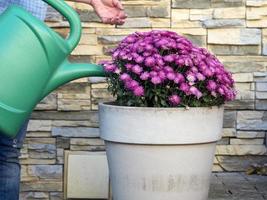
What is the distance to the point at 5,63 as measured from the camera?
184cm

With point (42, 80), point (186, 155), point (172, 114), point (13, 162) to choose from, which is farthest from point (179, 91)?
point (13, 162)

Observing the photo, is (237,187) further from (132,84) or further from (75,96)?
(132,84)

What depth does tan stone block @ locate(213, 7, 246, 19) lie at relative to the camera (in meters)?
3.05

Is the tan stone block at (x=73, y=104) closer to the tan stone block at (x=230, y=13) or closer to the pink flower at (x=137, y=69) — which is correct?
the tan stone block at (x=230, y=13)

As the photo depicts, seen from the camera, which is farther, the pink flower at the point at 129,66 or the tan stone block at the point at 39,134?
the tan stone block at the point at 39,134

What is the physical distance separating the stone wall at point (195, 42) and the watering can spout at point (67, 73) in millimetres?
943

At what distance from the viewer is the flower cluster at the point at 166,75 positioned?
2.08 metres

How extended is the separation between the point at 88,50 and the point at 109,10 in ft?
3.03

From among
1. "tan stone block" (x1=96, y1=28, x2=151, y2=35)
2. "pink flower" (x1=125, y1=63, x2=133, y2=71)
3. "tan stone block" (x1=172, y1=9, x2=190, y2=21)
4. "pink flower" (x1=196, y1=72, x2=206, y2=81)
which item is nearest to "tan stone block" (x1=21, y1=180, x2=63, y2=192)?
"tan stone block" (x1=96, y1=28, x2=151, y2=35)

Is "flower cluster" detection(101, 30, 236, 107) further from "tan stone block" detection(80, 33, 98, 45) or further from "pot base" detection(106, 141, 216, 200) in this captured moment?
"tan stone block" detection(80, 33, 98, 45)

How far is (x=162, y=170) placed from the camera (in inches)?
83.7

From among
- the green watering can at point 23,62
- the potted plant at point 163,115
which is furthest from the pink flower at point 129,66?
the green watering can at point 23,62

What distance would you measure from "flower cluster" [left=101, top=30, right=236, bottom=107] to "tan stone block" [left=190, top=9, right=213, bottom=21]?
88 centimetres

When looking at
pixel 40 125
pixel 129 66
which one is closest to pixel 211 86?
pixel 129 66
